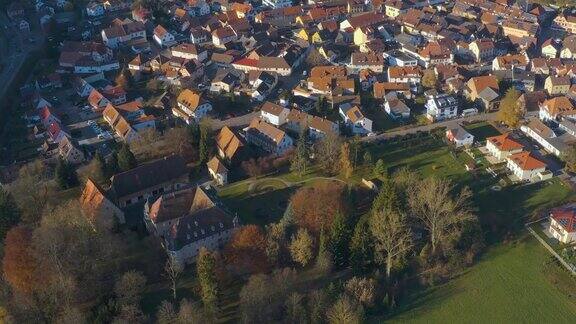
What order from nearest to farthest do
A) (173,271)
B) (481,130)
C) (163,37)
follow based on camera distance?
(173,271) < (481,130) < (163,37)

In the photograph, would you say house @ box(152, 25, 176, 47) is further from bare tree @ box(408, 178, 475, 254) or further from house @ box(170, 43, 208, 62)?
bare tree @ box(408, 178, 475, 254)

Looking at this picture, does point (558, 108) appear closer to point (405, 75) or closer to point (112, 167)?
point (405, 75)

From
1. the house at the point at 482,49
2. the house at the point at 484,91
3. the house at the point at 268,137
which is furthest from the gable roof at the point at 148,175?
the house at the point at 482,49

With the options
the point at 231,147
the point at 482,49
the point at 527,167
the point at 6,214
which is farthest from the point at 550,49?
the point at 6,214

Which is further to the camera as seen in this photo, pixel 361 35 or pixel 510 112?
pixel 361 35

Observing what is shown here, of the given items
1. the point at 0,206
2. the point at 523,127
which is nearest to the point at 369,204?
the point at 523,127

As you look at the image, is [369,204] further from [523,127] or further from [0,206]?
[0,206]

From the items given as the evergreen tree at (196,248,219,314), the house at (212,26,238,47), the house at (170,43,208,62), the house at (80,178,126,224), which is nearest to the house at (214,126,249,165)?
the house at (80,178,126,224)
